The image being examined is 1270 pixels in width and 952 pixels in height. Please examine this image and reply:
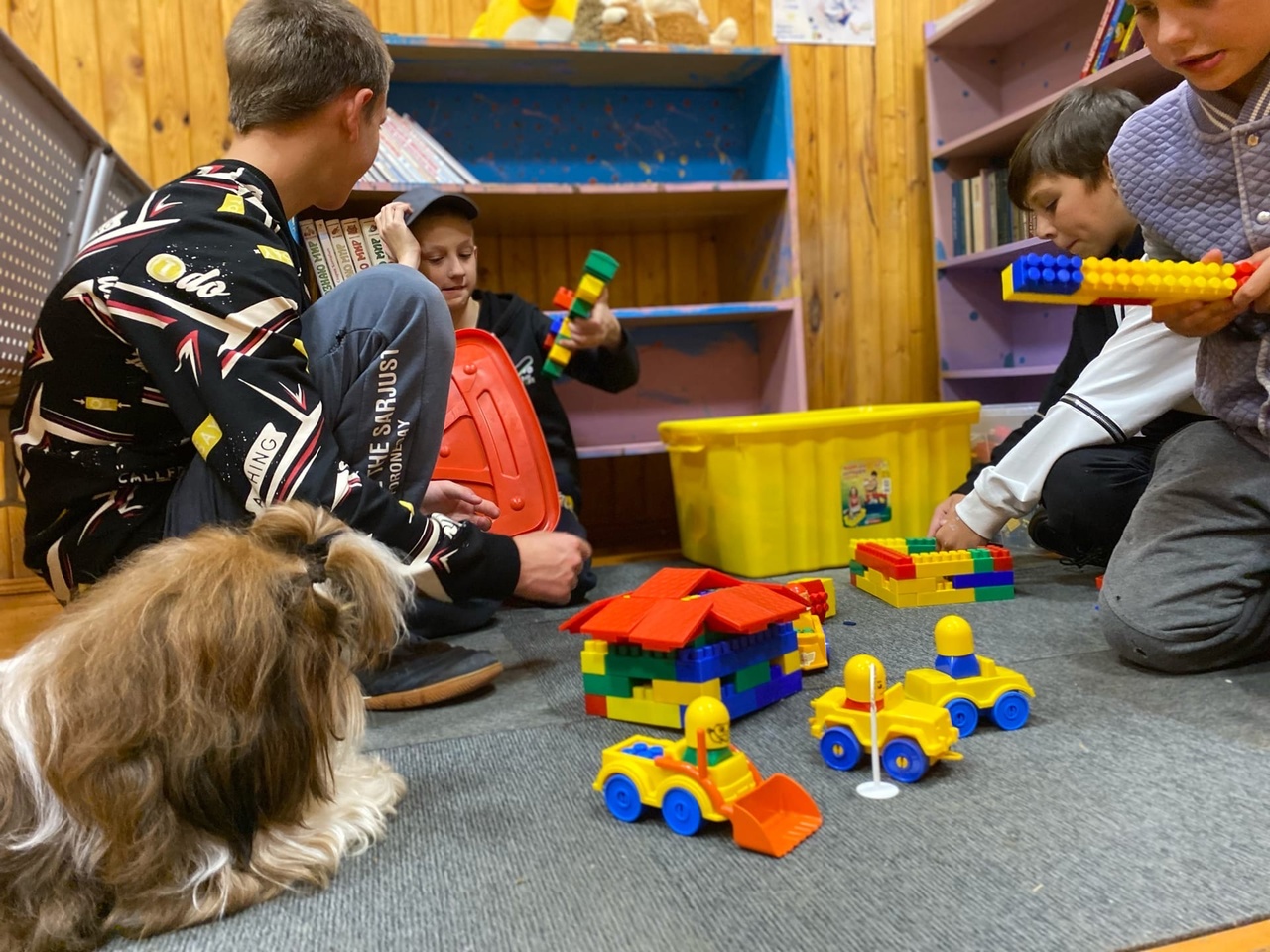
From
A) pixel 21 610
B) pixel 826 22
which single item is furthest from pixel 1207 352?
pixel 21 610

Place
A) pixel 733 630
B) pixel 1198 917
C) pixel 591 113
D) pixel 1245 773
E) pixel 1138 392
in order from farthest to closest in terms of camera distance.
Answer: pixel 591 113 < pixel 1138 392 < pixel 733 630 < pixel 1245 773 < pixel 1198 917

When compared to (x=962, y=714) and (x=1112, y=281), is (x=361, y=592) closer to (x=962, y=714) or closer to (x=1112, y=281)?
(x=962, y=714)

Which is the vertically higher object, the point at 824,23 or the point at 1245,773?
the point at 824,23

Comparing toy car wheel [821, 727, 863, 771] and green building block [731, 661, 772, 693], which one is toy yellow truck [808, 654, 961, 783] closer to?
toy car wheel [821, 727, 863, 771]

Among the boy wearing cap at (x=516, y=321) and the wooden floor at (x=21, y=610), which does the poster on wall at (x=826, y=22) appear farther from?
the wooden floor at (x=21, y=610)

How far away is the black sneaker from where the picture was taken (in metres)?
1.20

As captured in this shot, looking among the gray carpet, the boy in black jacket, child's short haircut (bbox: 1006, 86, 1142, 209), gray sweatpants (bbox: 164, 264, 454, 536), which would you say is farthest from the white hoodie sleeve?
gray sweatpants (bbox: 164, 264, 454, 536)

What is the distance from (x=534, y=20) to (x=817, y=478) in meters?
1.37

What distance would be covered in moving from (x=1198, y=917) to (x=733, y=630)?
51cm

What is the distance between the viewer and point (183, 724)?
0.65 m

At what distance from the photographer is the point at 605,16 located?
227 centimetres

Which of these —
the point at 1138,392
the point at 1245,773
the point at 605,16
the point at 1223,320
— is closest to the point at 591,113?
the point at 605,16

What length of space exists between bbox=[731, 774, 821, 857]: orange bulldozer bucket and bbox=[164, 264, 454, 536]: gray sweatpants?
2.02ft

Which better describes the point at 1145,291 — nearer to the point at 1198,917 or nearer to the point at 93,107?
the point at 1198,917
